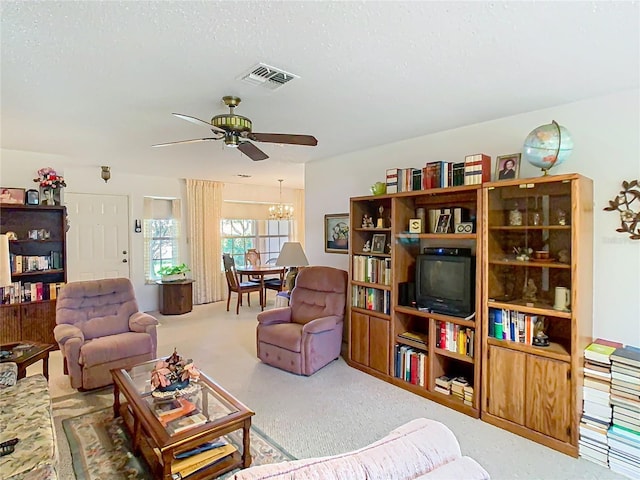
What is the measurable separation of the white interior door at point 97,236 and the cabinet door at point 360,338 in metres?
4.36

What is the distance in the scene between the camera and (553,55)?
6.66 feet

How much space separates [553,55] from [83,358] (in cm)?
414

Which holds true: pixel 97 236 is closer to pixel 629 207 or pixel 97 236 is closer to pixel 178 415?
pixel 178 415

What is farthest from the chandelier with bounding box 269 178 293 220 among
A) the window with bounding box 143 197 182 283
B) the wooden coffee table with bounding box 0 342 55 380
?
the wooden coffee table with bounding box 0 342 55 380

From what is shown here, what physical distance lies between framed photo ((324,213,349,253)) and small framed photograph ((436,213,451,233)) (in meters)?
1.50

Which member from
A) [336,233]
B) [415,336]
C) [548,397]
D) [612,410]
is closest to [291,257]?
[336,233]

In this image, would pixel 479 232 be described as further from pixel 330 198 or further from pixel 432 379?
pixel 330 198

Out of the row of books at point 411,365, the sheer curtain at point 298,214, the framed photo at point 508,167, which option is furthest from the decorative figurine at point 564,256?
the sheer curtain at point 298,214

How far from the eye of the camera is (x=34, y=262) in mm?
4516

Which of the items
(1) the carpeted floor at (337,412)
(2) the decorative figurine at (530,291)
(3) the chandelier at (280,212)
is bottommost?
(1) the carpeted floor at (337,412)

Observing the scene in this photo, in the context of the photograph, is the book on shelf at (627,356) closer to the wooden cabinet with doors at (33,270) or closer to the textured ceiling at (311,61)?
the textured ceiling at (311,61)

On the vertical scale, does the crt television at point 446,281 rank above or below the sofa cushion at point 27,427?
above

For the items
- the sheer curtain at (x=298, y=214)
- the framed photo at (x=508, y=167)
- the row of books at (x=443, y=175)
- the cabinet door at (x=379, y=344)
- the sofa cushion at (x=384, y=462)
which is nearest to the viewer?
the sofa cushion at (x=384, y=462)

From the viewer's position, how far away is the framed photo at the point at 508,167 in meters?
2.82
